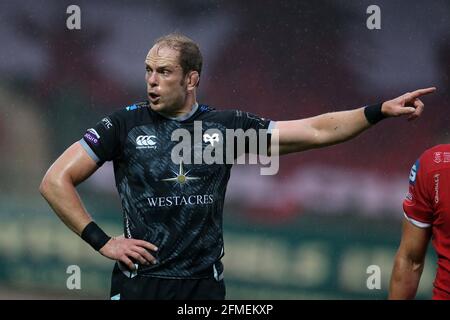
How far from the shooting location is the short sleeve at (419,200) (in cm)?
395

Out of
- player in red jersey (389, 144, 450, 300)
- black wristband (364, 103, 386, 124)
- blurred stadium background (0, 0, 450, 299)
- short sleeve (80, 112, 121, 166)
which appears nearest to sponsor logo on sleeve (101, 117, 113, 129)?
short sleeve (80, 112, 121, 166)

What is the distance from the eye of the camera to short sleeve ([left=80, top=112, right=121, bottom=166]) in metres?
4.35

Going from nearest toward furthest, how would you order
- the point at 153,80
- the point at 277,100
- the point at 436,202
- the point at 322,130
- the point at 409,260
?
the point at 436,202
the point at 409,260
the point at 153,80
the point at 322,130
the point at 277,100

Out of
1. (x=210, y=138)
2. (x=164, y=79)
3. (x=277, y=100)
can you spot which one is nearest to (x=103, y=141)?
(x=164, y=79)

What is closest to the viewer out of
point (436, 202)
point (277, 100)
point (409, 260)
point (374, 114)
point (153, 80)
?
point (436, 202)

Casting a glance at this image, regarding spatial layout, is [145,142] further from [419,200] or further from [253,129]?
[419,200]

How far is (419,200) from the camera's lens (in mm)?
3979

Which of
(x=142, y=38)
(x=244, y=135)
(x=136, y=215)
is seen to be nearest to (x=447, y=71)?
(x=142, y=38)

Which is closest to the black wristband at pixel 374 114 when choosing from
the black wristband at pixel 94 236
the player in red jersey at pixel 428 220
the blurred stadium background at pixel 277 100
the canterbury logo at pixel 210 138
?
the player in red jersey at pixel 428 220

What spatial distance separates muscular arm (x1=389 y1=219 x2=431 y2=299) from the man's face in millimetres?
1414

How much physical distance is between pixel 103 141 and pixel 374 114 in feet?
4.81

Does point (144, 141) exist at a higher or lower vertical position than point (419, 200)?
higher

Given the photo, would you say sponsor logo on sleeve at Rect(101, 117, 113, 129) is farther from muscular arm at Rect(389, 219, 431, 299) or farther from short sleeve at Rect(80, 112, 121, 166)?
muscular arm at Rect(389, 219, 431, 299)

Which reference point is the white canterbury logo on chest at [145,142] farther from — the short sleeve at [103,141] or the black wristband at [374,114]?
the black wristband at [374,114]
